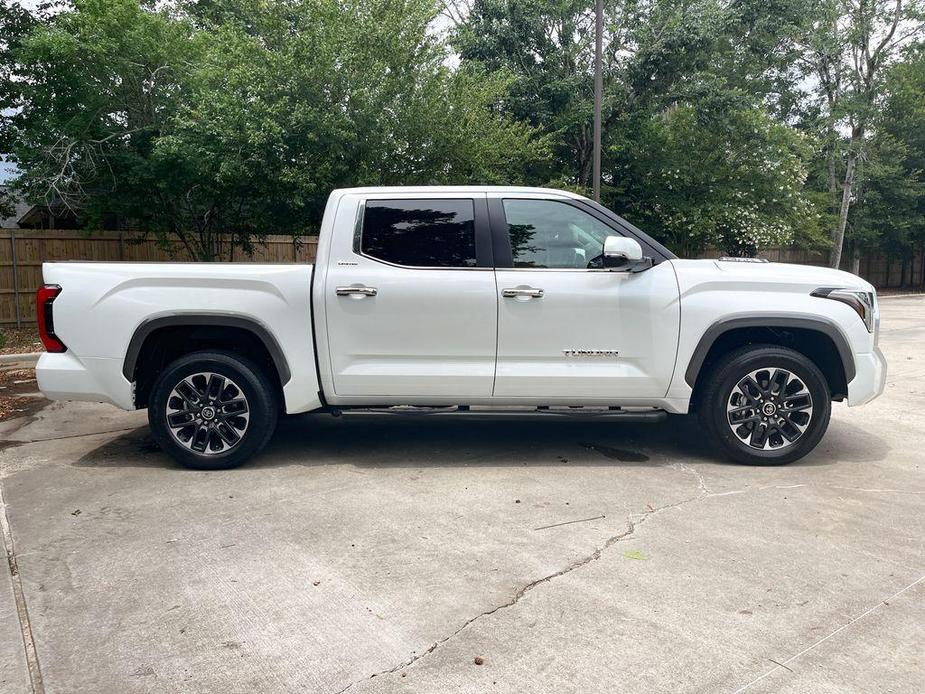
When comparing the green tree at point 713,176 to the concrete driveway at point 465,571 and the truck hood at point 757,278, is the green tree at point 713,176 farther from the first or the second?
the concrete driveway at point 465,571

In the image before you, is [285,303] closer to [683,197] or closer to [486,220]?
[486,220]

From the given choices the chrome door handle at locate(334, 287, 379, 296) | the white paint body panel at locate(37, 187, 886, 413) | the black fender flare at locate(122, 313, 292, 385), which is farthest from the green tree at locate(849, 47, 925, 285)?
the black fender flare at locate(122, 313, 292, 385)

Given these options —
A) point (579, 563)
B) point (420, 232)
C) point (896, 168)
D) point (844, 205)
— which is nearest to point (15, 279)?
point (420, 232)

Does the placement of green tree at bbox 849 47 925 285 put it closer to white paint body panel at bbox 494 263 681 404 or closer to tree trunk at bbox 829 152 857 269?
tree trunk at bbox 829 152 857 269

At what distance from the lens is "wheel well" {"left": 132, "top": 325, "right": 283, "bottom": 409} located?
5.49 metres

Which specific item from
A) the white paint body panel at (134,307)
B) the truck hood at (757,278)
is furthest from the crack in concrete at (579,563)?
the white paint body panel at (134,307)

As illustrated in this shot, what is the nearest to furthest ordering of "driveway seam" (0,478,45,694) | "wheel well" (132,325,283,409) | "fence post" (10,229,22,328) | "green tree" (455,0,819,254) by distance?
"driveway seam" (0,478,45,694)
"wheel well" (132,325,283,409)
"fence post" (10,229,22,328)
"green tree" (455,0,819,254)

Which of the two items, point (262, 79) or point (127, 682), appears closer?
point (127, 682)

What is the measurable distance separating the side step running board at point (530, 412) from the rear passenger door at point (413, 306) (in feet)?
0.36

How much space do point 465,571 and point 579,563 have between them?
1.92 ft

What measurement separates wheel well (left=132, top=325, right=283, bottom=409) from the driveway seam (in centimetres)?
132

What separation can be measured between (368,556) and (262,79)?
11326 millimetres

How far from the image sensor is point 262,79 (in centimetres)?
1316

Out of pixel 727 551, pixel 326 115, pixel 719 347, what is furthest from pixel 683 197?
pixel 727 551
